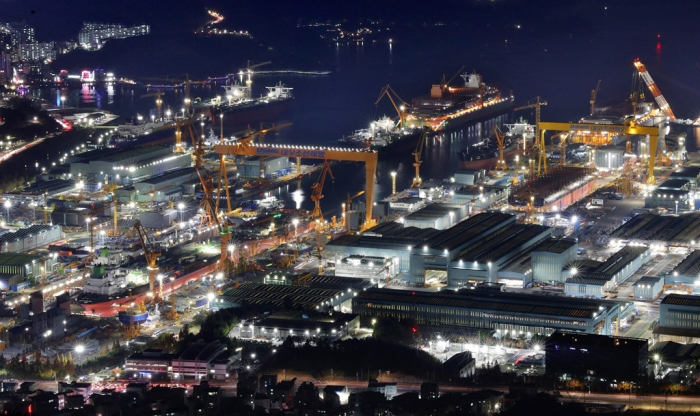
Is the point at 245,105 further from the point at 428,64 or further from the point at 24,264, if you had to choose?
the point at 24,264

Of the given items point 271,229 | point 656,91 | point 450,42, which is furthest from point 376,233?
point 450,42

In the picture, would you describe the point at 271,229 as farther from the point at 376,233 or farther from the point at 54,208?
the point at 54,208

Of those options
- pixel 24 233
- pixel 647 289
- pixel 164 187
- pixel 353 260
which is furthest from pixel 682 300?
pixel 164 187

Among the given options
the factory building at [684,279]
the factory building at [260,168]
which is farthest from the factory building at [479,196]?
the factory building at [684,279]

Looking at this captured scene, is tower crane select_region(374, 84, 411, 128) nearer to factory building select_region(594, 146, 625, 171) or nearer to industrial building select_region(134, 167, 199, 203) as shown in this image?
factory building select_region(594, 146, 625, 171)

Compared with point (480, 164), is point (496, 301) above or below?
below

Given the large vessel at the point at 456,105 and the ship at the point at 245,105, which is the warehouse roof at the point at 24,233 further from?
the ship at the point at 245,105
